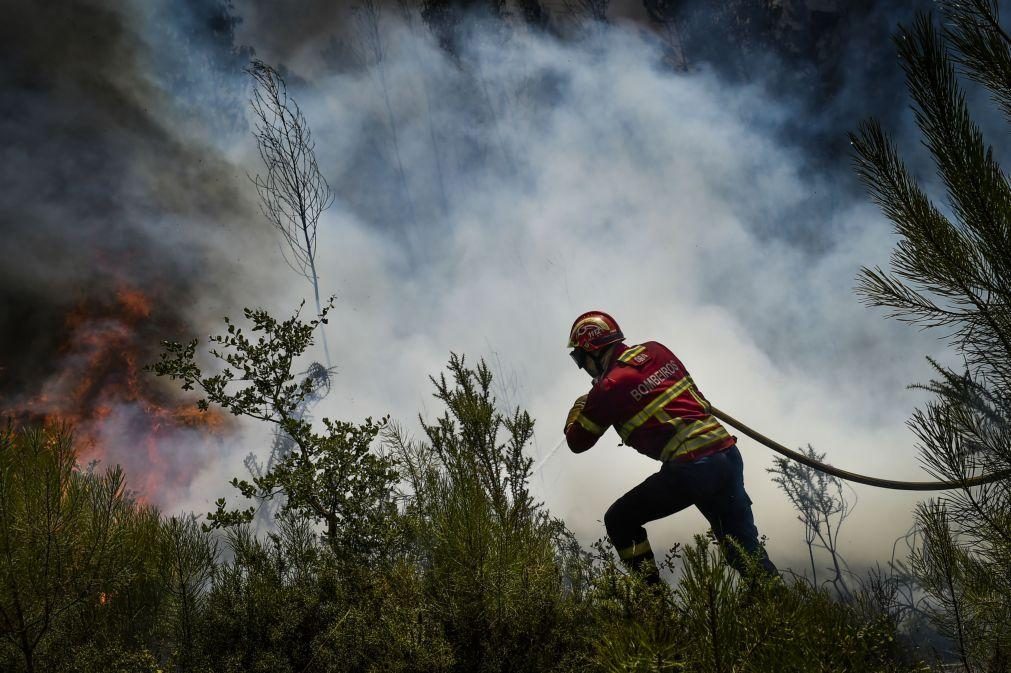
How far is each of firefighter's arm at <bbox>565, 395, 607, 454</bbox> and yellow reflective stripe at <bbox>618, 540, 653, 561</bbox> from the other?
0.53 m

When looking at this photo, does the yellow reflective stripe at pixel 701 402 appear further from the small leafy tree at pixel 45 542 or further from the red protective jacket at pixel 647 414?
the small leafy tree at pixel 45 542

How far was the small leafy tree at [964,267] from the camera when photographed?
153cm

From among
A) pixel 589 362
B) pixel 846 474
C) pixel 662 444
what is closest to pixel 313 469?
pixel 589 362

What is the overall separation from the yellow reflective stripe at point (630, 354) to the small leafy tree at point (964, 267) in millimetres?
1614

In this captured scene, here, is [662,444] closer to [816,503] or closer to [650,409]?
[650,409]

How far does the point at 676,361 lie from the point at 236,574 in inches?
102

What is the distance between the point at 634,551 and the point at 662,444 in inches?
21.8

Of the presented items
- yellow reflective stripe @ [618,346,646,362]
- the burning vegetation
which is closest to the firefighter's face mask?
yellow reflective stripe @ [618,346,646,362]

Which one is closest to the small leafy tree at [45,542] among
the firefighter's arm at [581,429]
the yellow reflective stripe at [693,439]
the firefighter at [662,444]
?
the firefighter's arm at [581,429]

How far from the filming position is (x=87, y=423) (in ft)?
17.6

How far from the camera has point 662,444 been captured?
134 inches

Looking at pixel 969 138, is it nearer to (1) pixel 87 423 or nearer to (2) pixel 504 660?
(2) pixel 504 660

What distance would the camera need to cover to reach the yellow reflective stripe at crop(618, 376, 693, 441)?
339cm

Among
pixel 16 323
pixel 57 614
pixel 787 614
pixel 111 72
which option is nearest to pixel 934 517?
pixel 787 614
